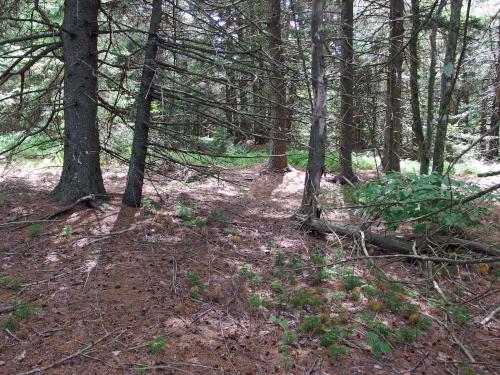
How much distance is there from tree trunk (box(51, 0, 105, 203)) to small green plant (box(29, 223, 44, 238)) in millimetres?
725

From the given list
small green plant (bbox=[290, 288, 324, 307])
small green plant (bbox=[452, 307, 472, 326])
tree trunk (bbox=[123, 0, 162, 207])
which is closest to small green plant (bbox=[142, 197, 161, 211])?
tree trunk (bbox=[123, 0, 162, 207])

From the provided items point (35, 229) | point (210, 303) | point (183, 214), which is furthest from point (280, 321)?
point (35, 229)

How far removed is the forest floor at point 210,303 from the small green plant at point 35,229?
0.07 ft

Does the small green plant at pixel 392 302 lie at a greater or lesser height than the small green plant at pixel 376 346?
greater

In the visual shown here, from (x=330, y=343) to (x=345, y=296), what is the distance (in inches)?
43.6

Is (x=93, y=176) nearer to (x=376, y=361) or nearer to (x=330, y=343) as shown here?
(x=330, y=343)

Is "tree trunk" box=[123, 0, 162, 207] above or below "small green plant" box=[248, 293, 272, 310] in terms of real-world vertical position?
above

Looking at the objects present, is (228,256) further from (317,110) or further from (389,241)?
(317,110)

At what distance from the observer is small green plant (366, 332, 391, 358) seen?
4.13m

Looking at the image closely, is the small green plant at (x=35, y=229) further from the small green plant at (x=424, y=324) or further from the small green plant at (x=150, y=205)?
the small green plant at (x=424, y=324)

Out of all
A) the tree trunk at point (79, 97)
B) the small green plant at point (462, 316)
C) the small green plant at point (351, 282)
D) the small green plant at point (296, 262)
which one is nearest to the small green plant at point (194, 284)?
the small green plant at point (296, 262)

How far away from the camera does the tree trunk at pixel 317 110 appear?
685 cm

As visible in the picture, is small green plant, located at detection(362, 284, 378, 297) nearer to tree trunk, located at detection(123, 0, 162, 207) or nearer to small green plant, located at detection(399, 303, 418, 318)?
small green plant, located at detection(399, 303, 418, 318)

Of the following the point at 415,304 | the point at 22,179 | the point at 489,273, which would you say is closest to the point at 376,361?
the point at 415,304
